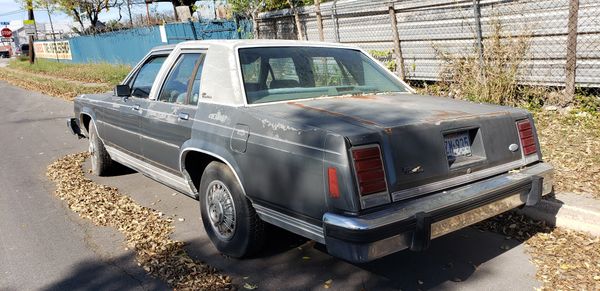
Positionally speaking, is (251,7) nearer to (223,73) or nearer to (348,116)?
(223,73)

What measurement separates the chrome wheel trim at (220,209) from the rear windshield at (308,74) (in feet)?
2.37

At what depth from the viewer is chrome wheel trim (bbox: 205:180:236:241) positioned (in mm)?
3873

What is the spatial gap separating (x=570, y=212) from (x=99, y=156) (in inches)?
206

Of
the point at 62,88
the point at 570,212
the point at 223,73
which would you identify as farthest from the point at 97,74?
the point at 570,212

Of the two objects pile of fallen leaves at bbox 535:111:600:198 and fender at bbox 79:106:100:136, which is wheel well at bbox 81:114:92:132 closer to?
fender at bbox 79:106:100:136

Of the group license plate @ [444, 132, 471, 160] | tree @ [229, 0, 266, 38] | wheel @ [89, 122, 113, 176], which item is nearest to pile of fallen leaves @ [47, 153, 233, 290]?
wheel @ [89, 122, 113, 176]

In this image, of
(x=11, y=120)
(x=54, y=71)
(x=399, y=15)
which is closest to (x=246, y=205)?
(x=399, y=15)

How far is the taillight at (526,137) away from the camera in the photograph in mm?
3732

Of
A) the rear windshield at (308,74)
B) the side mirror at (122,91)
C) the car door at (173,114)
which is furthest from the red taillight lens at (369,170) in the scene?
the side mirror at (122,91)

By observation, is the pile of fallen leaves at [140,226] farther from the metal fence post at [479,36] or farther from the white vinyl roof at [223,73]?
the metal fence post at [479,36]

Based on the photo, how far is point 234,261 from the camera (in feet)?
13.0

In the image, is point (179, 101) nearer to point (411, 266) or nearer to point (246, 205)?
point (246, 205)

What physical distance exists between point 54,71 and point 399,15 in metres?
24.0

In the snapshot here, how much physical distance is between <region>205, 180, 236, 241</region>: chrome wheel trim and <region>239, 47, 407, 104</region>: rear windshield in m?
0.72
